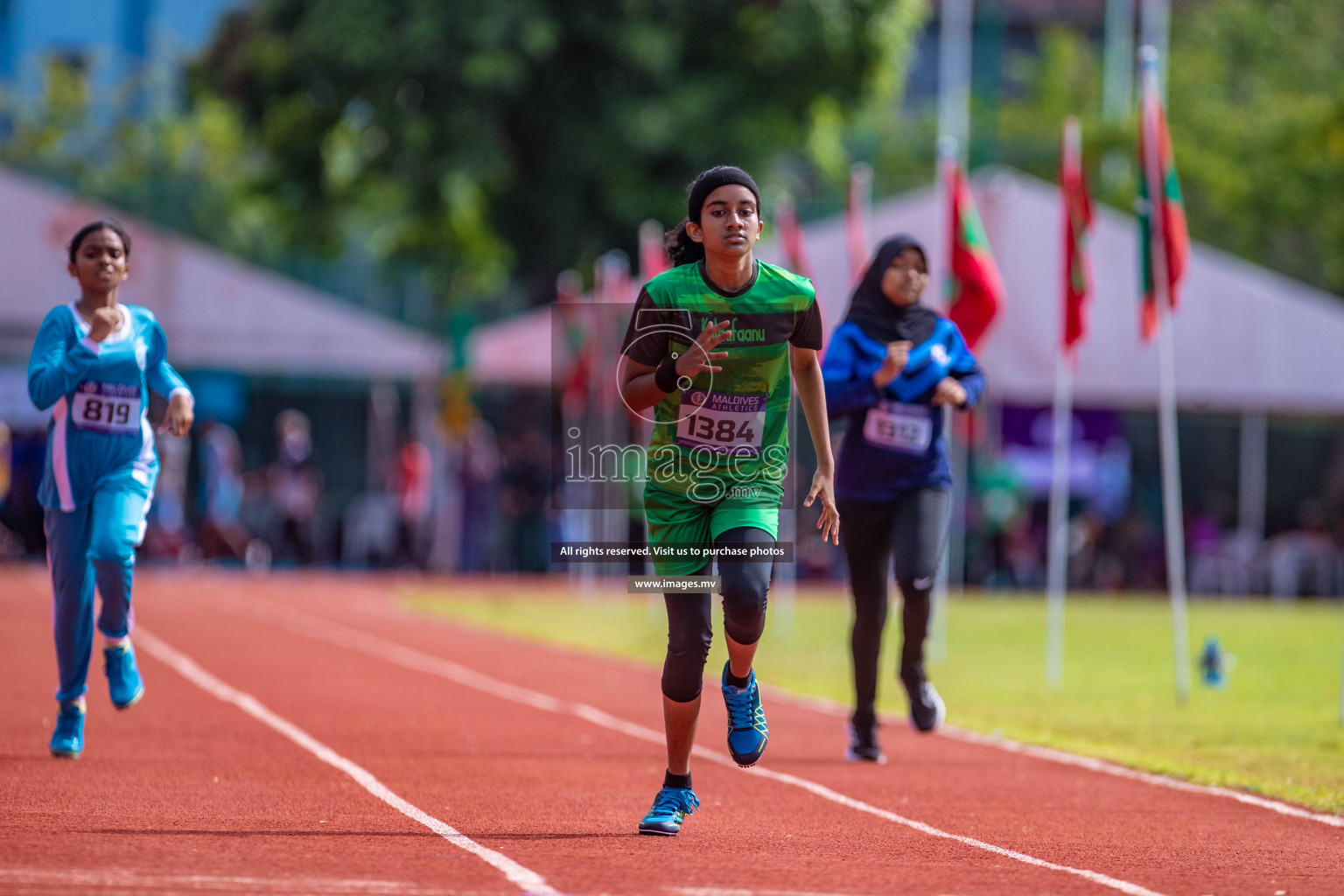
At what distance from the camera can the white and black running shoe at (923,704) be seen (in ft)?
32.6

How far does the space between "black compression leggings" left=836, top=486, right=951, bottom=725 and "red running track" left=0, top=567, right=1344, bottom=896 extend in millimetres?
483

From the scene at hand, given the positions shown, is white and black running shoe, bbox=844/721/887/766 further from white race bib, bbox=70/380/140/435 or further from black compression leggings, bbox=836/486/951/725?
white race bib, bbox=70/380/140/435

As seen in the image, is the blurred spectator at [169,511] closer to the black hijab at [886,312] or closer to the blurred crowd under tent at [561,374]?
the blurred crowd under tent at [561,374]

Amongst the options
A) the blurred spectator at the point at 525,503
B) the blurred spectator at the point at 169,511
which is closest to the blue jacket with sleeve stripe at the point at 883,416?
the blurred spectator at the point at 169,511

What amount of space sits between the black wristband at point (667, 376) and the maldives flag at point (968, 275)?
9.00 meters

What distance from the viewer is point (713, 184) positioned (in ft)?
23.2

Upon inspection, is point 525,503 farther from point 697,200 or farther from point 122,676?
point 697,200

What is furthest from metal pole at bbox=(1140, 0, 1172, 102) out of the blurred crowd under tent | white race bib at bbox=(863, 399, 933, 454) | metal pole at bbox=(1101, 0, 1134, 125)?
white race bib at bbox=(863, 399, 933, 454)

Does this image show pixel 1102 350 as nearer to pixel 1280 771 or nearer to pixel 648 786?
pixel 1280 771

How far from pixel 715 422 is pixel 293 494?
22631 mm

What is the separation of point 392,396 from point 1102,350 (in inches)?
437

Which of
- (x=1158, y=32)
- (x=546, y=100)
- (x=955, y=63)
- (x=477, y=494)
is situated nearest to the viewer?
(x=477, y=494)

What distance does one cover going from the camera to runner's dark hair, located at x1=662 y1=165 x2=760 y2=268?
705 centimetres

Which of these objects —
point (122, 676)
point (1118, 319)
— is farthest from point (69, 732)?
point (1118, 319)
